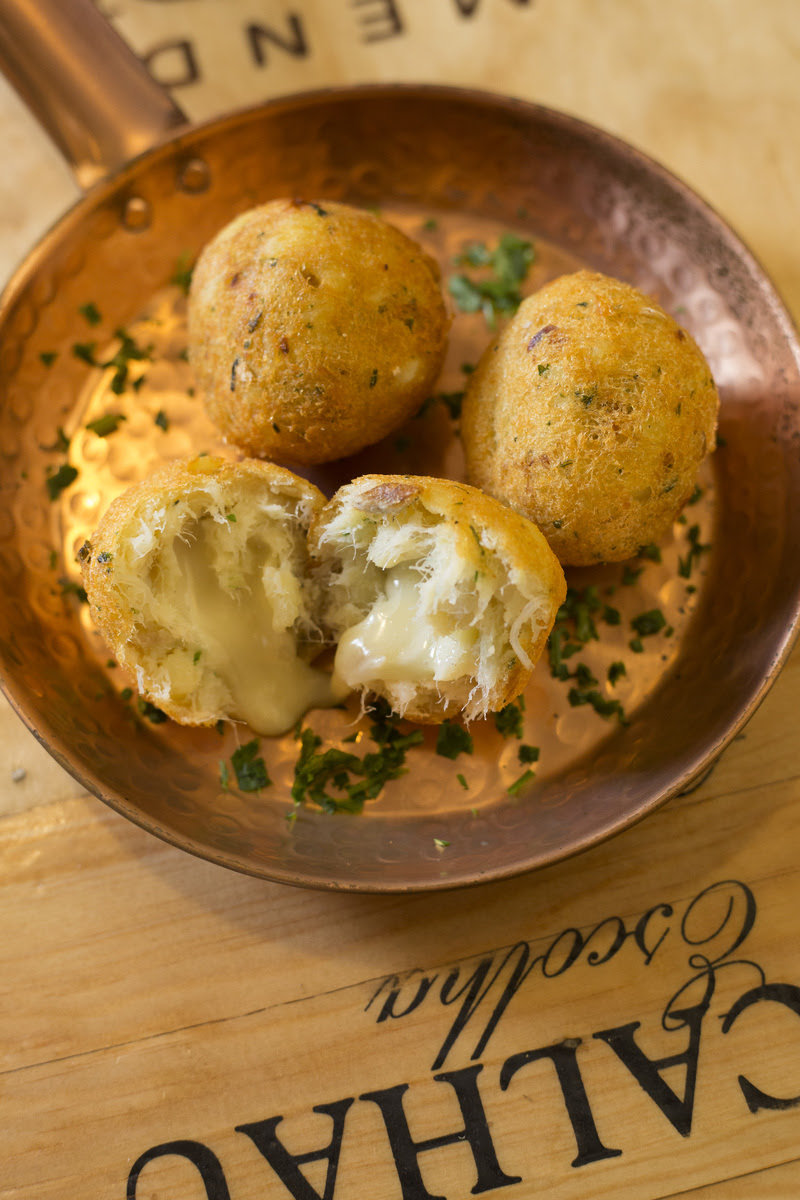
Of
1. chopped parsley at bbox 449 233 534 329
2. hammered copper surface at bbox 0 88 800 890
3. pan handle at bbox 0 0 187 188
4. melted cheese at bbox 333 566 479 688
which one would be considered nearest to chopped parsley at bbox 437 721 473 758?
hammered copper surface at bbox 0 88 800 890

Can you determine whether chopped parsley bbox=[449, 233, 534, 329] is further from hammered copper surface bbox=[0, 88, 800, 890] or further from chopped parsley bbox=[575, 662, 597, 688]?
chopped parsley bbox=[575, 662, 597, 688]

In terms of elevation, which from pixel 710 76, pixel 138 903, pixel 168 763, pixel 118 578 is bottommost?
pixel 138 903

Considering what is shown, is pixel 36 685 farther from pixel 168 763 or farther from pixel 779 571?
pixel 779 571

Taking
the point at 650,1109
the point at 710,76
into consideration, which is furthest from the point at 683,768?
the point at 710,76

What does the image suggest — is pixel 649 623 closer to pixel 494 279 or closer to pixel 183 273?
pixel 494 279

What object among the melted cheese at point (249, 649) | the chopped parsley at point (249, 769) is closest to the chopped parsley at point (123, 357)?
the melted cheese at point (249, 649)

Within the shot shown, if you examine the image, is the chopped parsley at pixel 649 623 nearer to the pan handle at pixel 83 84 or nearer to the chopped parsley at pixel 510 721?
the chopped parsley at pixel 510 721
